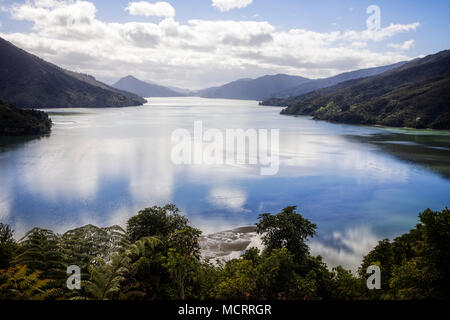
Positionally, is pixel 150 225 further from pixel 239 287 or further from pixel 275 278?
pixel 239 287

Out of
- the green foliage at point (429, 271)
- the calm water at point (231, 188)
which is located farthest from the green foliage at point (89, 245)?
the calm water at point (231, 188)

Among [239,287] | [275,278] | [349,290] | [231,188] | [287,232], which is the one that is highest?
[239,287]

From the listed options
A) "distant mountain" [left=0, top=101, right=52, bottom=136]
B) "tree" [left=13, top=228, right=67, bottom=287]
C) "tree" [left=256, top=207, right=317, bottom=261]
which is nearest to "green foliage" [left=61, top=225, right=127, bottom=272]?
"tree" [left=13, top=228, right=67, bottom=287]

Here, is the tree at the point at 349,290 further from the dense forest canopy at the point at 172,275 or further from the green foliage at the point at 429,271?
the green foliage at the point at 429,271

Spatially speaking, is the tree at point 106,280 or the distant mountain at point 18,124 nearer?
the tree at point 106,280

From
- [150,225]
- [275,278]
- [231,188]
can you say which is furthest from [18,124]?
[275,278]

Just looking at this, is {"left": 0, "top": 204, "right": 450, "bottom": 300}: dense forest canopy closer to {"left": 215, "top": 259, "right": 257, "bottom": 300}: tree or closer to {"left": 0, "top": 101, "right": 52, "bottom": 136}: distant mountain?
{"left": 215, "top": 259, "right": 257, "bottom": 300}: tree

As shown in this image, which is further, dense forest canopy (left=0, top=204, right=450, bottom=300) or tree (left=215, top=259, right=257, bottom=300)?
tree (left=215, top=259, right=257, bottom=300)
